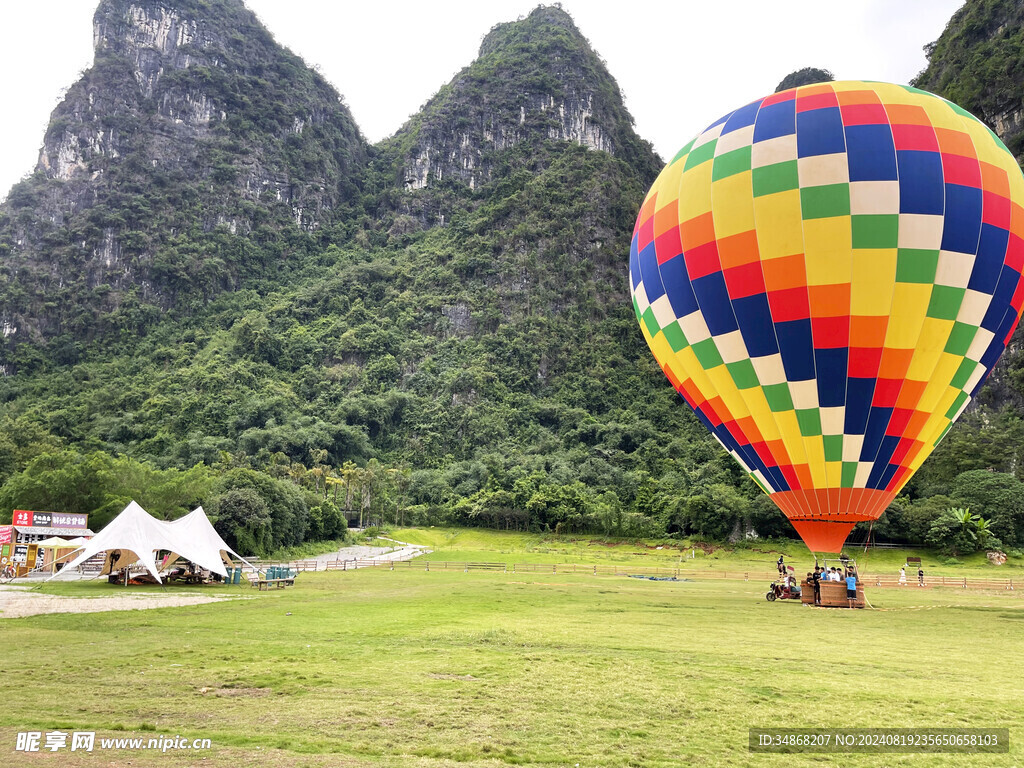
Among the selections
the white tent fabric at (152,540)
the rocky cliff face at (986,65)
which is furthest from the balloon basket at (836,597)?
the rocky cliff face at (986,65)

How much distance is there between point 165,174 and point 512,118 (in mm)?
76353

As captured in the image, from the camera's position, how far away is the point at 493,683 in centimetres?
804

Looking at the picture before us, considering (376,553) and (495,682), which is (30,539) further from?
(495,682)

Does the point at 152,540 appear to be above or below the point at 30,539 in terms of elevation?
above

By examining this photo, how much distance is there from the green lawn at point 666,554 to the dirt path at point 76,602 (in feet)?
75.4

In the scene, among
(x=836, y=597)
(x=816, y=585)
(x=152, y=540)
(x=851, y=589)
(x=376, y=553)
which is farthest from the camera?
(x=376, y=553)

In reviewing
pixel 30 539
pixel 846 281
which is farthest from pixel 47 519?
pixel 846 281

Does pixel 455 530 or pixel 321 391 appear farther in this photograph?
pixel 321 391

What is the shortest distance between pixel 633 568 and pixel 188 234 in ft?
410

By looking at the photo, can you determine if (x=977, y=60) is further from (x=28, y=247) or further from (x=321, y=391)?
(x=28, y=247)

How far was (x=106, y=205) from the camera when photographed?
128m

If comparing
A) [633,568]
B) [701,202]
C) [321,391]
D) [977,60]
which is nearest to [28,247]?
[321,391]

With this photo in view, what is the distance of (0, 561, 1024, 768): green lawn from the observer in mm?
5664

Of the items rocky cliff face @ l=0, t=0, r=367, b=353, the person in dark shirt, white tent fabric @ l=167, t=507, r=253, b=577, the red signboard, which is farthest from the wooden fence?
rocky cliff face @ l=0, t=0, r=367, b=353
